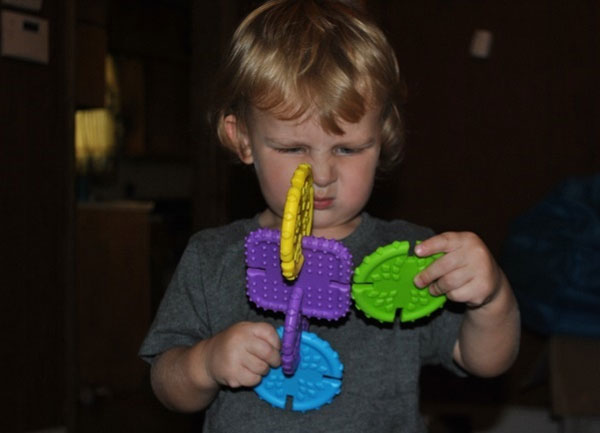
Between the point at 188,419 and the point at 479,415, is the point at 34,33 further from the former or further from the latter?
the point at 479,415

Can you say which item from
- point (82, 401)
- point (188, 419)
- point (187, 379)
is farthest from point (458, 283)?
point (82, 401)

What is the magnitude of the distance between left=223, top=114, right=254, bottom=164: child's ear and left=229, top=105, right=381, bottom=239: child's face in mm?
57

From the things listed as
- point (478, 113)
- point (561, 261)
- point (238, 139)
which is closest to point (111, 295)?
point (478, 113)

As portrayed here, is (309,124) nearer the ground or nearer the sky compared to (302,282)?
nearer the sky

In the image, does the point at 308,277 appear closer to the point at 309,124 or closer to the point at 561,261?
the point at 309,124

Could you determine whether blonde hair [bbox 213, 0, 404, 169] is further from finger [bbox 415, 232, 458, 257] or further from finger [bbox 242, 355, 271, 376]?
finger [bbox 242, 355, 271, 376]

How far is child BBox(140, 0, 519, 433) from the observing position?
99 centimetres

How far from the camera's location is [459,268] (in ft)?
2.99

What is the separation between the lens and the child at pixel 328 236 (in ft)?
3.26

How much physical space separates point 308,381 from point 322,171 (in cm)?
27

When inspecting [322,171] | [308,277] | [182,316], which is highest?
[322,171]

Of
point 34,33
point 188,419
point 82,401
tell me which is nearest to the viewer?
point 34,33

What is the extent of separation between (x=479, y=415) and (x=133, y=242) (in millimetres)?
1711

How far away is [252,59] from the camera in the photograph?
109 centimetres
